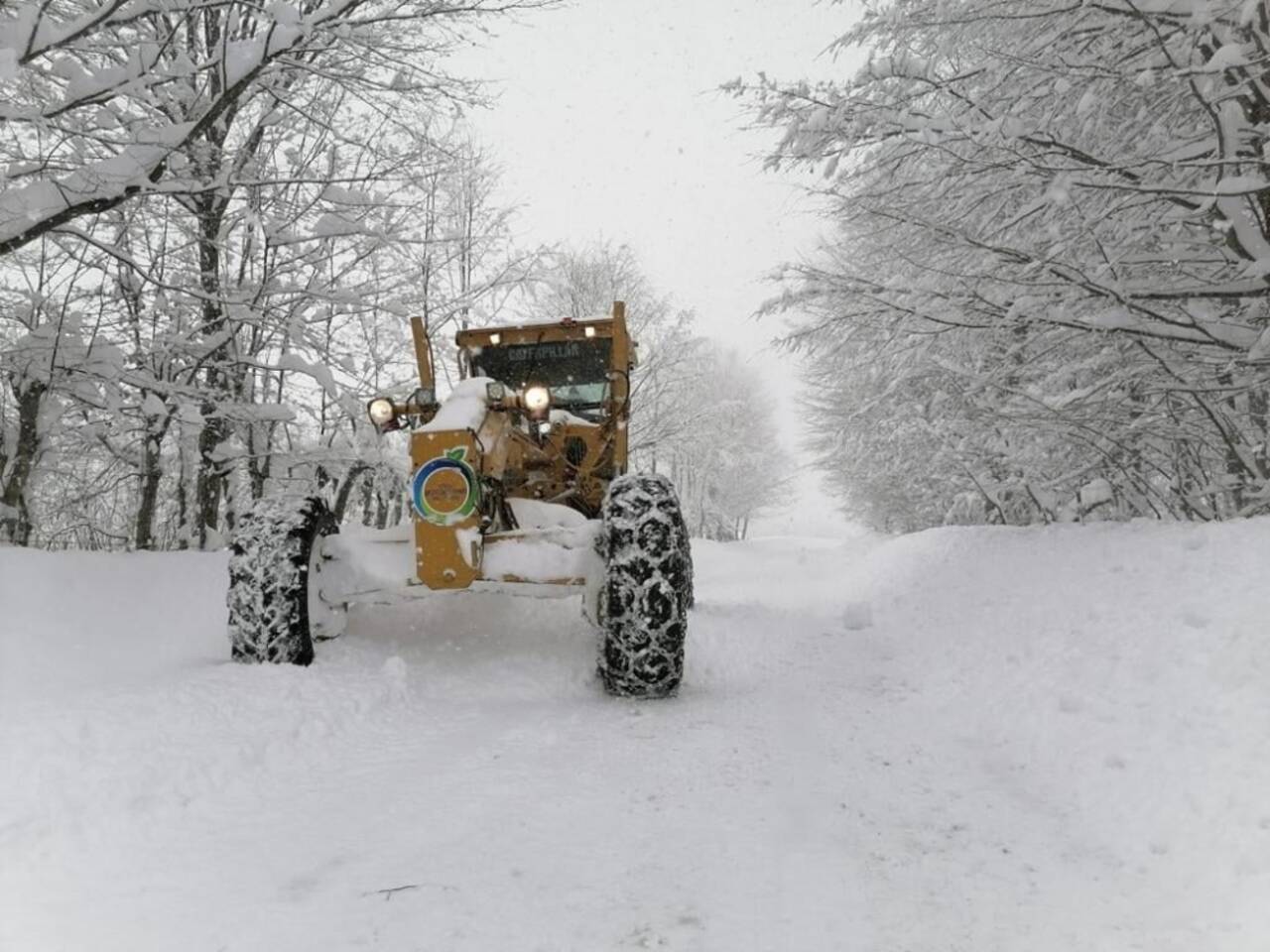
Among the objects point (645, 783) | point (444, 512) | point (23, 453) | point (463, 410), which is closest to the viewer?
point (645, 783)

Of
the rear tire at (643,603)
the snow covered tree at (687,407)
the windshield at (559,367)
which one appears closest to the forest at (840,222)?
the windshield at (559,367)

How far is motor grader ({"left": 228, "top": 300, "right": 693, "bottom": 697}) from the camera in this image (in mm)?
3930

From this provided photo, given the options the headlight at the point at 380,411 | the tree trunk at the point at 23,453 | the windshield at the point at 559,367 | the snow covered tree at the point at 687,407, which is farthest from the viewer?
the snow covered tree at the point at 687,407

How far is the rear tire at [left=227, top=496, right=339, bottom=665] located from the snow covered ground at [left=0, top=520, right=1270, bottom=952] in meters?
0.18

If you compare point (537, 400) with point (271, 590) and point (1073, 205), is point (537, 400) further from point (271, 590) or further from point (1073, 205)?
point (1073, 205)

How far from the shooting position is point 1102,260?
16.5 feet

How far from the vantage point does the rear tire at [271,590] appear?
3932mm

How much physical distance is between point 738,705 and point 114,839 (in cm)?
279

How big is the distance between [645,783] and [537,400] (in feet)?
7.42

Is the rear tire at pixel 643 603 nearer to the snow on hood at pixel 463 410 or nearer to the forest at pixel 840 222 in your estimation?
the snow on hood at pixel 463 410

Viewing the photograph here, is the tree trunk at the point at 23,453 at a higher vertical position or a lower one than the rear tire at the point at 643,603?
higher

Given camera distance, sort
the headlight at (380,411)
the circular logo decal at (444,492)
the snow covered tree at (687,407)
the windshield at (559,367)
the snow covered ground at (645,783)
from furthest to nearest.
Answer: the snow covered tree at (687,407) < the windshield at (559,367) < the headlight at (380,411) < the circular logo decal at (444,492) < the snow covered ground at (645,783)

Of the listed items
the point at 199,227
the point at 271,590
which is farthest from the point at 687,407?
the point at 271,590

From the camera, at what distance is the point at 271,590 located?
395 centimetres
